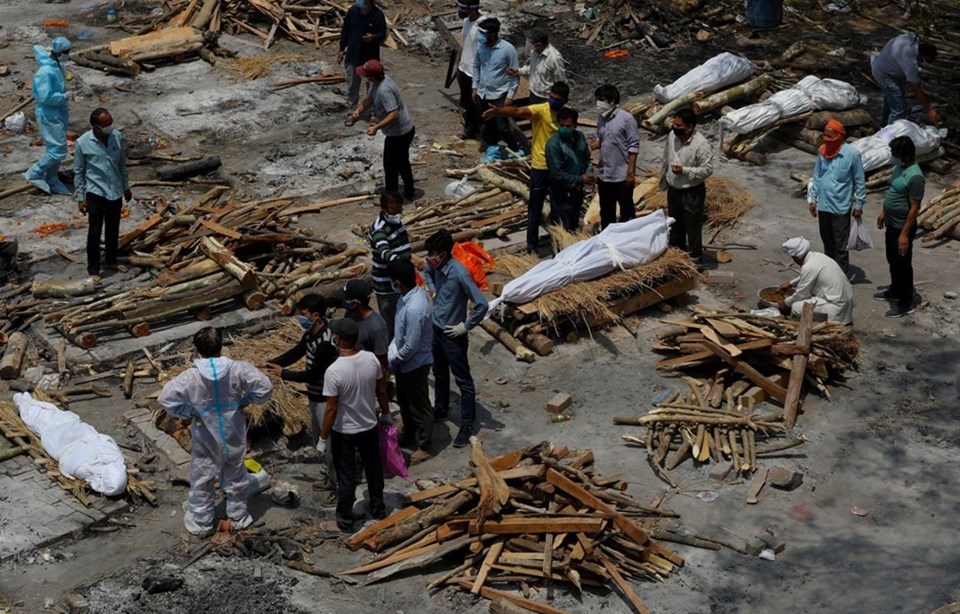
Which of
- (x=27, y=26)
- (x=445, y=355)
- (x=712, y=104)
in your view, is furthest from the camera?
(x=27, y=26)

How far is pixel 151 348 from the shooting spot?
1336 centimetres

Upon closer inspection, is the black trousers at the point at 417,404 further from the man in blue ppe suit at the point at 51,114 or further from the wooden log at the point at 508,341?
the man in blue ppe suit at the point at 51,114

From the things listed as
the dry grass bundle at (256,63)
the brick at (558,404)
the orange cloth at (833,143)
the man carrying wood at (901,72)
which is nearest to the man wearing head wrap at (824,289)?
the orange cloth at (833,143)

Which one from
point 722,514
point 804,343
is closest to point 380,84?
point 804,343

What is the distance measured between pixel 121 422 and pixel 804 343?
6.07 meters

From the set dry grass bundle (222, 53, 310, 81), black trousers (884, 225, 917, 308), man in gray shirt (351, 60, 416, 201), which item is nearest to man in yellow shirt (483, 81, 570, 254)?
man in gray shirt (351, 60, 416, 201)

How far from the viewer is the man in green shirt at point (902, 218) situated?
43.5 feet

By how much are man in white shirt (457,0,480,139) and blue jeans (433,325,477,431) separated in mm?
7156

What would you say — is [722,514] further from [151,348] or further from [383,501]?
[151,348]

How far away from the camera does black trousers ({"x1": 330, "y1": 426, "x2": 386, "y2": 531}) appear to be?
33.3ft

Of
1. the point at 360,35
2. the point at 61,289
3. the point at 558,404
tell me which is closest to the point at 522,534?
the point at 558,404

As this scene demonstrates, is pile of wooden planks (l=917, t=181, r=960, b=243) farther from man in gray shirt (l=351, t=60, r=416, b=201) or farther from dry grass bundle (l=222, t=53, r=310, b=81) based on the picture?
dry grass bundle (l=222, t=53, r=310, b=81)

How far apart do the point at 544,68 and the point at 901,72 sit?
448 centimetres

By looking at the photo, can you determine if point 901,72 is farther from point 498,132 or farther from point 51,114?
point 51,114
